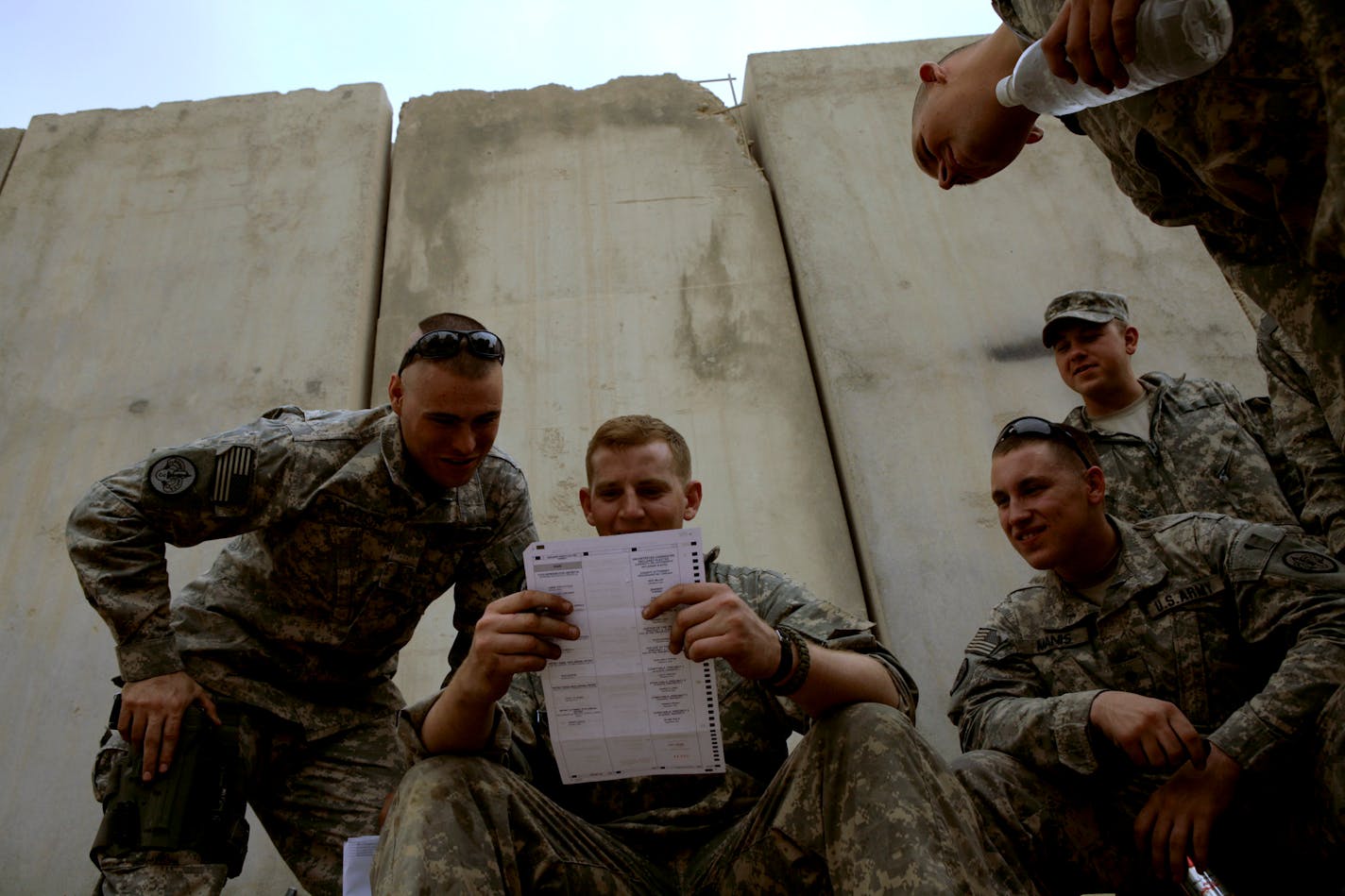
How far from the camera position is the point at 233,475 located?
1.97 metres

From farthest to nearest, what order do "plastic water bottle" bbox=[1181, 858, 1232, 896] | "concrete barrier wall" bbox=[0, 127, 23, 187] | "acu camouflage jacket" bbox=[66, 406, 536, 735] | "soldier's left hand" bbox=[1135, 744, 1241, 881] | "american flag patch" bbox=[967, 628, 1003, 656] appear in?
1. "concrete barrier wall" bbox=[0, 127, 23, 187]
2. "american flag patch" bbox=[967, 628, 1003, 656]
3. "acu camouflage jacket" bbox=[66, 406, 536, 735]
4. "soldier's left hand" bbox=[1135, 744, 1241, 881]
5. "plastic water bottle" bbox=[1181, 858, 1232, 896]

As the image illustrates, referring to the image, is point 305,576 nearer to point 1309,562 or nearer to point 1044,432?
point 1044,432

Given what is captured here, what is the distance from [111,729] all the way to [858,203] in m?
2.83

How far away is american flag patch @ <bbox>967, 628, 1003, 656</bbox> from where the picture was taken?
2.05 meters

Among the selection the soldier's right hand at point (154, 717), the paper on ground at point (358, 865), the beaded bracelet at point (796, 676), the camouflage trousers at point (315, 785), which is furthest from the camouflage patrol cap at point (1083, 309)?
the soldier's right hand at point (154, 717)

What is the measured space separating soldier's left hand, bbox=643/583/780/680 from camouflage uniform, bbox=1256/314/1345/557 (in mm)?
1067

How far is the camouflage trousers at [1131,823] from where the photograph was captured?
61.4 inches

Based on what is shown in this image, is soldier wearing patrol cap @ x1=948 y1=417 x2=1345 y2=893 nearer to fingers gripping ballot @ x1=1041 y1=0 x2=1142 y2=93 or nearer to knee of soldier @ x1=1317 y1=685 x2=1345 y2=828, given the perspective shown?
knee of soldier @ x1=1317 y1=685 x2=1345 y2=828

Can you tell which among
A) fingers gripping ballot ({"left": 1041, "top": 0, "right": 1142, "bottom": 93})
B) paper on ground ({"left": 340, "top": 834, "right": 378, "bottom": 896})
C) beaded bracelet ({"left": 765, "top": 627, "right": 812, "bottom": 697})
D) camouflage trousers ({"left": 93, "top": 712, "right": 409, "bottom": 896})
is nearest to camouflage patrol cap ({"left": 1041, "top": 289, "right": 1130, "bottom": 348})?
beaded bracelet ({"left": 765, "top": 627, "right": 812, "bottom": 697})

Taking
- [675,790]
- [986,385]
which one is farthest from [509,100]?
[675,790]

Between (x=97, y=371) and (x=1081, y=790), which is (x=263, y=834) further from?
(x=1081, y=790)

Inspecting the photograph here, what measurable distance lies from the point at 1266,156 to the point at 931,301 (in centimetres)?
241

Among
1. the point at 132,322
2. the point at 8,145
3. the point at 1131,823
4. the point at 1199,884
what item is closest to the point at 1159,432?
the point at 1131,823

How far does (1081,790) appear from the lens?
1.75 metres
